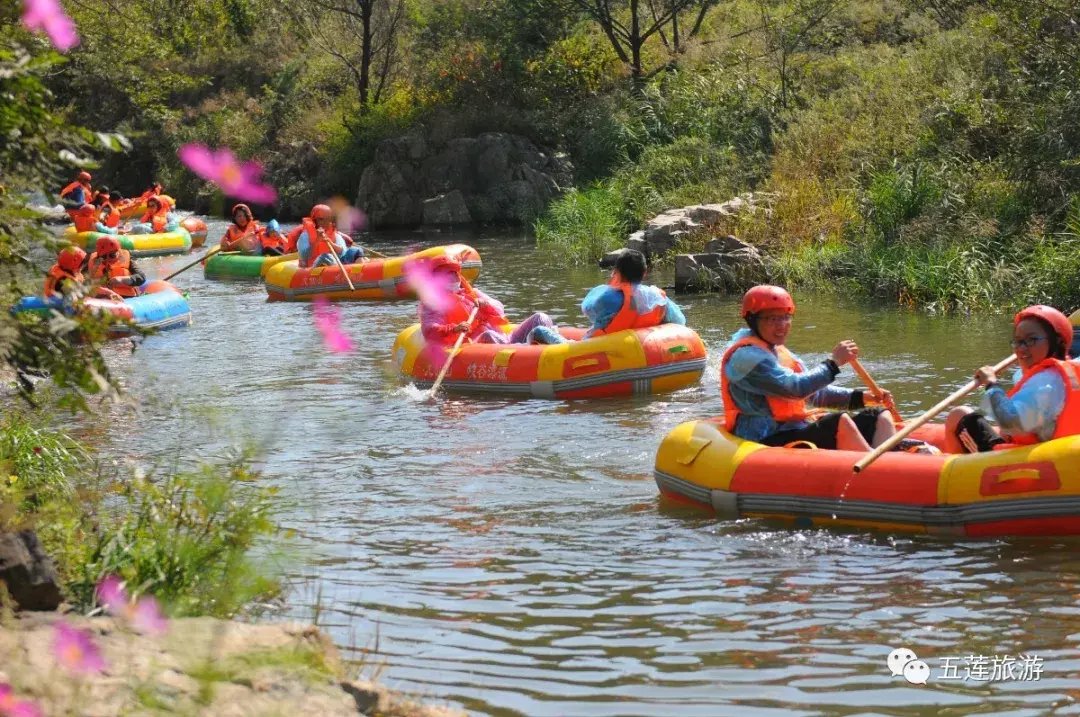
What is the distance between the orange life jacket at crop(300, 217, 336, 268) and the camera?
1745 cm

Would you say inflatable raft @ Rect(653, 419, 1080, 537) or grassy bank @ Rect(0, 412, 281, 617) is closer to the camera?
grassy bank @ Rect(0, 412, 281, 617)

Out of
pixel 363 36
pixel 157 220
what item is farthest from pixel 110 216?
pixel 363 36

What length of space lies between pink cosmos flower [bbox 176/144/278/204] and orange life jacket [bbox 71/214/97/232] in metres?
8.16

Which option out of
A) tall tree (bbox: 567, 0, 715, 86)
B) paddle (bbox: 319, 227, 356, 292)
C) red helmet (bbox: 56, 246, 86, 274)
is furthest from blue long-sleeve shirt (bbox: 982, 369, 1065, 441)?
tall tree (bbox: 567, 0, 715, 86)

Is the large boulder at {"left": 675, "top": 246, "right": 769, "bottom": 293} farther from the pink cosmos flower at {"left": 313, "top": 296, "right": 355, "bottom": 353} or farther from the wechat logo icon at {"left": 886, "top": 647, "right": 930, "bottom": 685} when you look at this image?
the wechat logo icon at {"left": 886, "top": 647, "right": 930, "bottom": 685}

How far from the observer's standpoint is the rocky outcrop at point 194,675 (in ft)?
12.0

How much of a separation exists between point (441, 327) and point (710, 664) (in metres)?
6.75

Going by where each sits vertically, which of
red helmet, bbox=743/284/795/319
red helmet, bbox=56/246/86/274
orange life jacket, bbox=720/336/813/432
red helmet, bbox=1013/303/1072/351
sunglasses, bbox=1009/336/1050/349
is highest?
red helmet, bbox=56/246/86/274

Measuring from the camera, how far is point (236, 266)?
65.1ft

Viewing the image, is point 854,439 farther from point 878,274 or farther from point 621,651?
point 878,274

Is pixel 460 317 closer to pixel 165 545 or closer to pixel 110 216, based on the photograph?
pixel 165 545

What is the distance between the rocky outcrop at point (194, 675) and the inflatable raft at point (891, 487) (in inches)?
114

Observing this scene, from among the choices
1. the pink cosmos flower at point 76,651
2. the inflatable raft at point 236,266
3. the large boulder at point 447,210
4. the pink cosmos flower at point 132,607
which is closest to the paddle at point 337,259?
the inflatable raft at point 236,266

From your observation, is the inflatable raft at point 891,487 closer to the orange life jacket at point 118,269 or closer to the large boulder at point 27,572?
A: the large boulder at point 27,572
